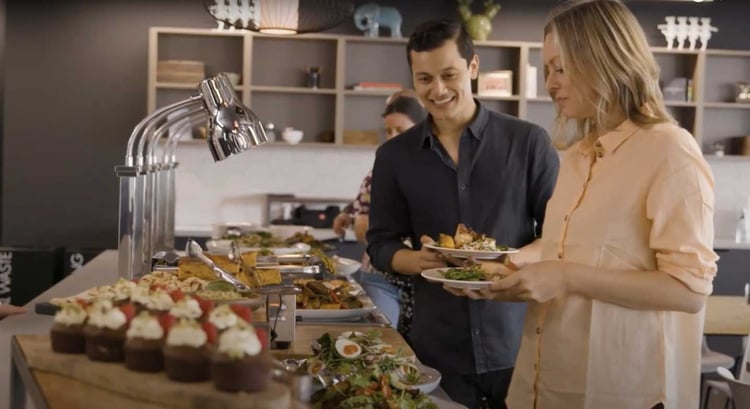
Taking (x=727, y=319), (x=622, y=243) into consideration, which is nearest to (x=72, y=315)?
(x=622, y=243)

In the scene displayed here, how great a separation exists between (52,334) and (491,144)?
5.82 ft

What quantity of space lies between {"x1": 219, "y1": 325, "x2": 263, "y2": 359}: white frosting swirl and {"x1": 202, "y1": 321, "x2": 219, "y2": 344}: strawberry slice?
0.04 feet

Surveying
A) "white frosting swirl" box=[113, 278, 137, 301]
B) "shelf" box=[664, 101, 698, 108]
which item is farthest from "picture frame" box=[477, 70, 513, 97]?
"white frosting swirl" box=[113, 278, 137, 301]

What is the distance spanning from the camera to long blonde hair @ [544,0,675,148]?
2.15 m

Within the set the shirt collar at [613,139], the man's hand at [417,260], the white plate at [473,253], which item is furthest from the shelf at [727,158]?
the shirt collar at [613,139]

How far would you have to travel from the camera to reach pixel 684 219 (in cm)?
204

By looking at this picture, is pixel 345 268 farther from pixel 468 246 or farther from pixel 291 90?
pixel 291 90

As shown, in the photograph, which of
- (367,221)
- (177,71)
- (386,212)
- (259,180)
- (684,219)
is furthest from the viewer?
(259,180)

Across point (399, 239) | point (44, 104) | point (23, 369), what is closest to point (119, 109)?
point (44, 104)

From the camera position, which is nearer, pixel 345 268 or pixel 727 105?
pixel 345 268

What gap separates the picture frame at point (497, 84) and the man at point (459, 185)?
4416 mm

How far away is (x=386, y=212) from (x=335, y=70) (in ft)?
15.2

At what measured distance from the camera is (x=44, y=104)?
766cm

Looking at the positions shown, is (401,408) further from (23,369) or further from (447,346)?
(447,346)
